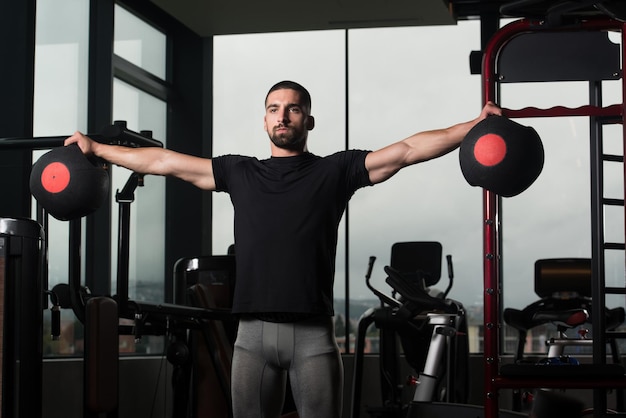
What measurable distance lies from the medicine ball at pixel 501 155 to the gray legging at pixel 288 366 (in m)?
0.64

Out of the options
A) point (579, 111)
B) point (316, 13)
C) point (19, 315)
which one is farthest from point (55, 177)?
point (316, 13)

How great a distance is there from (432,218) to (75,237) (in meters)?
3.81

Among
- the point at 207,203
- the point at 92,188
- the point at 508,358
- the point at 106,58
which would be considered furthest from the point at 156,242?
the point at 92,188

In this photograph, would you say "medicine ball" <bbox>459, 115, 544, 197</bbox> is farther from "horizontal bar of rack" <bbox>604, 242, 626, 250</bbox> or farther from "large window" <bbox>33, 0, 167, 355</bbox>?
"large window" <bbox>33, 0, 167, 355</bbox>

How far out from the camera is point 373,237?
286 inches

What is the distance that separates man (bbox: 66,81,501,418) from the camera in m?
2.77

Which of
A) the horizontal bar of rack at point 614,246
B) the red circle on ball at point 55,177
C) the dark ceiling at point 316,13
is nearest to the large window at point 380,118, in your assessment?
the dark ceiling at point 316,13

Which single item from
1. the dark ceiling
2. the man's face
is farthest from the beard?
the dark ceiling

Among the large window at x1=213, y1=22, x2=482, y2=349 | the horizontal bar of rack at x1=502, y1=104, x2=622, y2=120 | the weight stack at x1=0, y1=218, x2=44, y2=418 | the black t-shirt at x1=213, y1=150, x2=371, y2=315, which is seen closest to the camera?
the black t-shirt at x1=213, y1=150, x2=371, y2=315

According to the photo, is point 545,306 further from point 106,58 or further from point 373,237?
point 106,58

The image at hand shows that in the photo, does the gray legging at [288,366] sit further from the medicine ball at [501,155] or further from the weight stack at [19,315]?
the weight stack at [19,315]

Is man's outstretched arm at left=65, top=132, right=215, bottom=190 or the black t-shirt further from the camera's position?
man's outstretched arm at left=65, top=132, right=215, bottom=190

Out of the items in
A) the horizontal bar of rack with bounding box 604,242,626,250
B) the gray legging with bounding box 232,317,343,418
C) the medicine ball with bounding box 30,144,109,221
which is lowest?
the gray legging with bounding box 232,317,343,418

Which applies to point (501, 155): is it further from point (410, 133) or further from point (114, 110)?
point (410, 133)
